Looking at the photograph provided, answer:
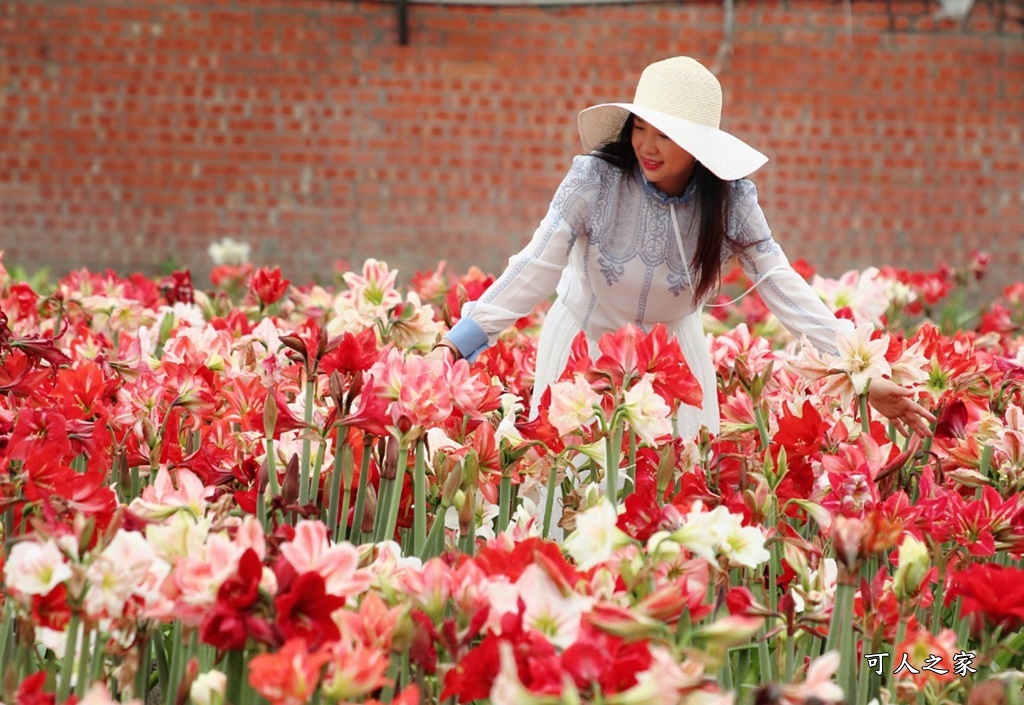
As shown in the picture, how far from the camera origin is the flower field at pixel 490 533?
4.16 ft

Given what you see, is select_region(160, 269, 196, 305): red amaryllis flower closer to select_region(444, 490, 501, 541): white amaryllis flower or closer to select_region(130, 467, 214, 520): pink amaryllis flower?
select_region(444, 490, 501, 541): white amaryllis flower

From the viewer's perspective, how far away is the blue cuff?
2662 millimetres

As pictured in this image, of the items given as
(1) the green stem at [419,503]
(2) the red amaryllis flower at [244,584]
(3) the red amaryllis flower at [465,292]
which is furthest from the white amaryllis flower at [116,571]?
(3) the red amaryllis flower at [465,292]

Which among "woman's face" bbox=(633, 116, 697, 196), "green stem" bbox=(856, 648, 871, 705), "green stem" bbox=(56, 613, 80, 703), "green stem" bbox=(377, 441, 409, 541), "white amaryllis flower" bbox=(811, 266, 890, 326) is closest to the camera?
"green stem" bbox=(56, 613, 80, 703)

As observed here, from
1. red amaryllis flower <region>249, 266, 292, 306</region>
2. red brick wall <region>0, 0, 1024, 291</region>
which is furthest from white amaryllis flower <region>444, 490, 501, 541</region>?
red brick wall <region>0, 0, 1024, 291</region>

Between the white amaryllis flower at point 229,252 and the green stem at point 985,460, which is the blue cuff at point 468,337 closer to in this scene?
the green stem at point 985,460

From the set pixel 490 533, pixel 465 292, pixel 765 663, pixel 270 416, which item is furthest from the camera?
pixel 465 292

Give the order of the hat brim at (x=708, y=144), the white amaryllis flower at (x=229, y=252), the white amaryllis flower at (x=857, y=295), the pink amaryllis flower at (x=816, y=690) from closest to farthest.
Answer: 1. the pink amaryllis flower at (x=816, y=690)
2. the hat brim at (x=708, y=144)
3. the white amaryllis flower at (x=857, y=295)
4. the white amaryllis flower at (x=229, y=252)

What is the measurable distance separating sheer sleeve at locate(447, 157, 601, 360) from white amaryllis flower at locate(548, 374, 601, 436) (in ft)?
2.64

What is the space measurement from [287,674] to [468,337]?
153cm

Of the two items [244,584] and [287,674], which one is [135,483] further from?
[287,674]

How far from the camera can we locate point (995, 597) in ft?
4.78

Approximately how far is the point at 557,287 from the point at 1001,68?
570cm

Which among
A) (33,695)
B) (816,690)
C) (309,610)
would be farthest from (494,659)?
(33,695)
